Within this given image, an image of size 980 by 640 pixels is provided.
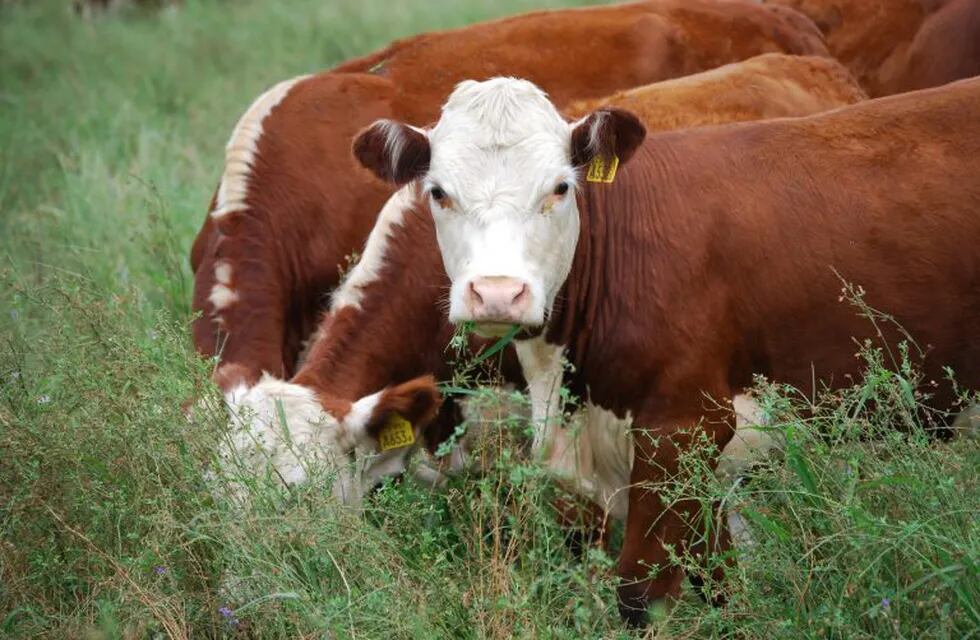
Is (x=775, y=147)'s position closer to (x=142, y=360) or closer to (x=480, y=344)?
(x=480, y=344)

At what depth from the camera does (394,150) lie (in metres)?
4.84

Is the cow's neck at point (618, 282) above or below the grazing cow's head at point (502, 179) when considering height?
below

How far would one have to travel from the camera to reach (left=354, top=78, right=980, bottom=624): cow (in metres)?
4.66

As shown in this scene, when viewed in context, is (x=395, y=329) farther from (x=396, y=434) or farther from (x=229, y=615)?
(x=229, y=615)

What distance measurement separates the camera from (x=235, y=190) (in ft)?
21.3

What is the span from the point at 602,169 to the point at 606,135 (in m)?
0.13

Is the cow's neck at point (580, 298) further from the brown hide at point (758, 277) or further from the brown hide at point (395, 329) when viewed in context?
the brown hide at point (395, 329)

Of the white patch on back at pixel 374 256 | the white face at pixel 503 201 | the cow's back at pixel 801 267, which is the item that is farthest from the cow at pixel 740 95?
the white face at pixel 503 201

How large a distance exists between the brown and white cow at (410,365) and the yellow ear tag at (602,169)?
24.9 inches

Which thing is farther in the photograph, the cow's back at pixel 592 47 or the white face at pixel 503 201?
the cow's back at pixel 592 47

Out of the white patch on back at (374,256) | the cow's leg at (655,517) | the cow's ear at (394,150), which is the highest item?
the cow's ear at (394,150)

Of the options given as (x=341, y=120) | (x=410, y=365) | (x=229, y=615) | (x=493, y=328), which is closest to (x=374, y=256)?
(x=410, y=365)

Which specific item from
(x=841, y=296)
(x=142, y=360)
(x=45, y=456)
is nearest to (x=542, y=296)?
(x=841, y=296)

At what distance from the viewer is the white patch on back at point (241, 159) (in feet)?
21.2
